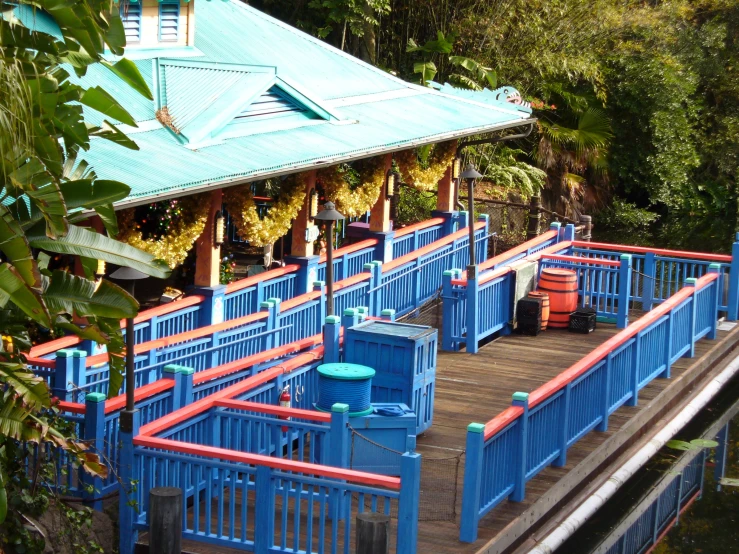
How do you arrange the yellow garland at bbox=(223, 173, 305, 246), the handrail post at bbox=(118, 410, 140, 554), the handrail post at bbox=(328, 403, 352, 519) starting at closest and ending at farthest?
the handrail post at bbox=(118, 410, 140, 554), the handrail post at bbox=(328, 403, 352, 519), the yellow garland at bbox=(223, 173, 305, 246)

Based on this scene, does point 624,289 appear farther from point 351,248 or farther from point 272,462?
point 272,462

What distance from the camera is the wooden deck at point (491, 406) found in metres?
9.85

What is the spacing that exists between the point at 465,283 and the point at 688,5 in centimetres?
2340

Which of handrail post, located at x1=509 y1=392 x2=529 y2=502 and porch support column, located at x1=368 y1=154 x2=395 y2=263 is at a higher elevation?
porch support column, located at x1=368 y1=154 x2=395 y2=263

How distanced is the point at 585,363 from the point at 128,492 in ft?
16.7

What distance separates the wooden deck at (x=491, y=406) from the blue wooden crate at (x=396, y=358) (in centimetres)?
65

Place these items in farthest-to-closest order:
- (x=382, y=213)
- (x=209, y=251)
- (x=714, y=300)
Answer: (x=382, y=213) < (x=714, y=300) < (x=209, y=251)

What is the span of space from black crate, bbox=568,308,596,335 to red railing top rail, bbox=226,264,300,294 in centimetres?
429

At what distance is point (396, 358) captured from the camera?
38.8 ft

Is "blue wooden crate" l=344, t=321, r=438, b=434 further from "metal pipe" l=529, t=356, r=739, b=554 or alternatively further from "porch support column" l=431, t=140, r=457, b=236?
"porch support column" l=431, t=140, r=457, b=236

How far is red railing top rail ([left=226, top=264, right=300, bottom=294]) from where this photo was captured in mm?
14739

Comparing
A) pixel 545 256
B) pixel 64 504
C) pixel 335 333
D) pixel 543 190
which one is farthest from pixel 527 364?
pixel 543 190

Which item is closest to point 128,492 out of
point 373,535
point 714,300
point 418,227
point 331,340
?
point 373,535

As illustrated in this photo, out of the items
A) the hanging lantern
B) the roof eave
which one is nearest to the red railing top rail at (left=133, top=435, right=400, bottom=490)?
the roof eave
